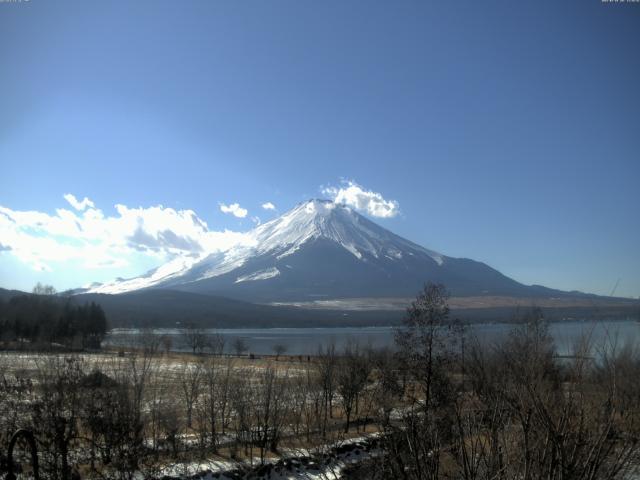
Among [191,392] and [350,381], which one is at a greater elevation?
[191,392]

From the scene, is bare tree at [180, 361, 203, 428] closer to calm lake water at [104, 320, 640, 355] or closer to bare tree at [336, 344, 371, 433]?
calm lake water at [104, 320, 640, 355]

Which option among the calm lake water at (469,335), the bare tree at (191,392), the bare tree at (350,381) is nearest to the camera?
the calm lake water at (469,335)

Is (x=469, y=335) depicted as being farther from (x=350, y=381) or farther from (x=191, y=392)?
(x=191, y=392)

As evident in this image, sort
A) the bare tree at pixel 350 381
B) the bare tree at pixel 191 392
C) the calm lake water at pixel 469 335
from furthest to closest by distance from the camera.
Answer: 1. the bare tree at pixel 350 381
2. the bare tree at pixel 191 392
3. the calm lake water at pixel 469 335

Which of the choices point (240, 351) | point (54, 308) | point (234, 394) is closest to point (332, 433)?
point (234, 394)

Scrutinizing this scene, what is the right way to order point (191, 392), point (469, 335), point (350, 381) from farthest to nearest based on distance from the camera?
point (350, 381) < point (191, 392) < point (469, 335)

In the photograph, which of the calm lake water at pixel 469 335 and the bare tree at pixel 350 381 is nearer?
the calm lake water at pixel 469 335

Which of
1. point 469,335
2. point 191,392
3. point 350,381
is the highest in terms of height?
point 469,335

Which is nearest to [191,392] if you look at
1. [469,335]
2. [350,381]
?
[350,381]

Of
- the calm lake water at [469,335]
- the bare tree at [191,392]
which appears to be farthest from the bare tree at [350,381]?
the bare tree at [191,392]

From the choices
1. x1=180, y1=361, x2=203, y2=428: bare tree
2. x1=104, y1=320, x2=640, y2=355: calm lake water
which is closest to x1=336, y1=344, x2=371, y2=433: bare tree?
x1=104, y1=320, x2=640, y2=355: calm lake water

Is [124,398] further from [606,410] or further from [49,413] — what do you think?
[606,410]

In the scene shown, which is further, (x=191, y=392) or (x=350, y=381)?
(x=350, y=381)

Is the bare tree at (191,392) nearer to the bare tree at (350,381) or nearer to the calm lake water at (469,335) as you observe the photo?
the calm lake water at (469,335)
